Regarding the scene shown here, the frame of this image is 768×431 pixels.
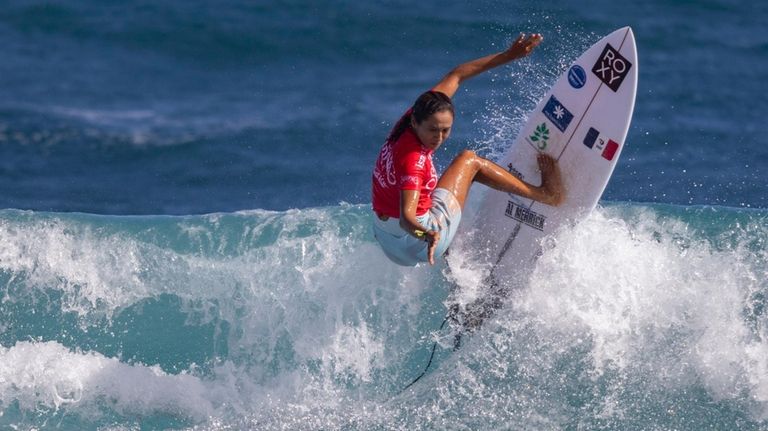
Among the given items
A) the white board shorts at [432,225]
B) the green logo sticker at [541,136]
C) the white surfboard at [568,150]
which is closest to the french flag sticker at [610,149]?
the white surfboard at [568,150]

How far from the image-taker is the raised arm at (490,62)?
22.8ft

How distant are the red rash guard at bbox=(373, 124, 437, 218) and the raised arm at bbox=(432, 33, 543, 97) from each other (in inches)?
23.6

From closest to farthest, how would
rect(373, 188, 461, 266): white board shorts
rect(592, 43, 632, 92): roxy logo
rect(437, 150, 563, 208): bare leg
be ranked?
rect(373, 188, 461, 266): white board shorts, rect(437, 150, 563, 208): bare leg, rect(592, 43, 632, 92): roxy logo

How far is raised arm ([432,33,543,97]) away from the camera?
6.94 meters

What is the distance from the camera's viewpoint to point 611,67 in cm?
717

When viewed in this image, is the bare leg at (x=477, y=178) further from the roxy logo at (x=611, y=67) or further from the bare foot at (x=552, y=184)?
the roxy logo at (x=611, y=67)

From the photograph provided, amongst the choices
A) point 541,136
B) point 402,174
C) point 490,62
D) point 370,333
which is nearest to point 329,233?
point 370,333

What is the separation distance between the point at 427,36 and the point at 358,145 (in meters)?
2.09

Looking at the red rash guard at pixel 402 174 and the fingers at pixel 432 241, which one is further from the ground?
the red rash guard at pixel 402 174

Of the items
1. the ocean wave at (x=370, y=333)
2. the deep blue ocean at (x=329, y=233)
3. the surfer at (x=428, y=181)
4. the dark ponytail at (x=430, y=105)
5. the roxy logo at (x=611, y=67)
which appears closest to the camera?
the dark ponytail at (x=430, y=105)

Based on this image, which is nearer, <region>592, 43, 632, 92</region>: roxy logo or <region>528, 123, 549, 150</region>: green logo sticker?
<region>592, 43, 632, 92</region>: roxy logo

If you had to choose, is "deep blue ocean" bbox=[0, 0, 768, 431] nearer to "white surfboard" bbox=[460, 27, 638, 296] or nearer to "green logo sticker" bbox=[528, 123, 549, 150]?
"white surfboard" bbox=[460, 27, 638, 296]

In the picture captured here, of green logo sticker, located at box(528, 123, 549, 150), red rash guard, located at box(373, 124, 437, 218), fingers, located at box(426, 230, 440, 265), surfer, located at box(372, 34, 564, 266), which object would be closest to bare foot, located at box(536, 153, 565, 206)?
surfer, located at box(372, 34, 564, 266)

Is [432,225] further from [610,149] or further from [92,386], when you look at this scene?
[92,386]
